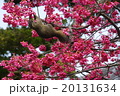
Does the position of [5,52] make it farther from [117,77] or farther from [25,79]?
[25,79]

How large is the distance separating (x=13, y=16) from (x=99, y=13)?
273 cm

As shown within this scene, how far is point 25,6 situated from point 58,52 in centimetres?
186

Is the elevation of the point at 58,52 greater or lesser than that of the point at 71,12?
lesser

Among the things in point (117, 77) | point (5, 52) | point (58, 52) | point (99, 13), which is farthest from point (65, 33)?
point (5, 52)

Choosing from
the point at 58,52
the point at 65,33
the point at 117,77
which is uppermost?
the point at 65,33

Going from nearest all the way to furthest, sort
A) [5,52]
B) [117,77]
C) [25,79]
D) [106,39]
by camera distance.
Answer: [25,79] → [106,39] → [117,77] → [5,52]

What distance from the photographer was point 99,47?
9.95m

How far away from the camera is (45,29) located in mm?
9508

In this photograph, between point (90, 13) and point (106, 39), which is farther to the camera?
point (106, 39)

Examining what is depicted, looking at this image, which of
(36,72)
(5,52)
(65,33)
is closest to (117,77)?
(65,33)

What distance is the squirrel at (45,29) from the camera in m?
9.41

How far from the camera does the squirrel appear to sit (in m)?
9.41

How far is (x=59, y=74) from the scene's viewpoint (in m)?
8.52

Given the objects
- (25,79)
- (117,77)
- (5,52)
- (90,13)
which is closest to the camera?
(25,79)
